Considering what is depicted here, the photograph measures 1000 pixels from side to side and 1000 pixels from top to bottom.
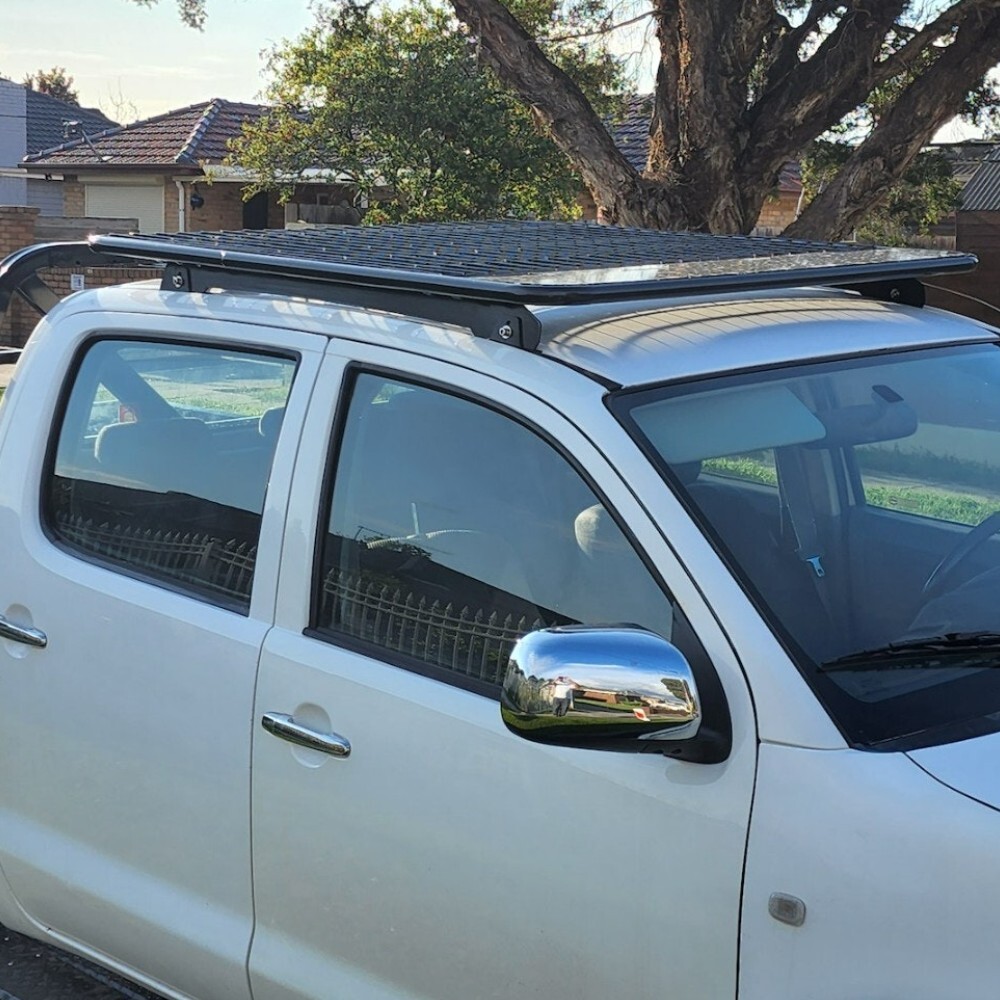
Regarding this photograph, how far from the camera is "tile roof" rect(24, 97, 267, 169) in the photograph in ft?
92.4

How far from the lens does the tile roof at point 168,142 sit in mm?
28172

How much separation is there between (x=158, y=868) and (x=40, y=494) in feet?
3.04

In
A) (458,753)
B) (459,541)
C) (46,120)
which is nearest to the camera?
(458,753)


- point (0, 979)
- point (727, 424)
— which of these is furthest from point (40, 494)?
point (727, 424)

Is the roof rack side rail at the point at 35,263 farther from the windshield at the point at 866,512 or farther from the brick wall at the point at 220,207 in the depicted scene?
the brick wall at the point at 220,207

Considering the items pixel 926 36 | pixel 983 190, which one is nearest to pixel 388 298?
pixel 926 36

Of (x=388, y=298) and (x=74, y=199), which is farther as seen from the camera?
(x=74, y=199)

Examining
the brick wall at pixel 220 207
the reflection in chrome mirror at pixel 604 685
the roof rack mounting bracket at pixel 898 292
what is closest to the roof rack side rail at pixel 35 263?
the roof rack mounting bracket at pixel 898 292

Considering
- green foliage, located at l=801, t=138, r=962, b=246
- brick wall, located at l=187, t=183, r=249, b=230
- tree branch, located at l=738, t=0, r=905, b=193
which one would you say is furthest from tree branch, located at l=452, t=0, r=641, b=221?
brick wall, located at l=187, t=183, r=249, b=230

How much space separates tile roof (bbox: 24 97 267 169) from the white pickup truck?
84.5ft

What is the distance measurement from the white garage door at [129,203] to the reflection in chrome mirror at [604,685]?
28.2 m

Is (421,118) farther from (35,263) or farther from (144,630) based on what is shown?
(144,630)

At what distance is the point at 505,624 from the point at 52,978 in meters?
2.00

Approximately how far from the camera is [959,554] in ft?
8.30
